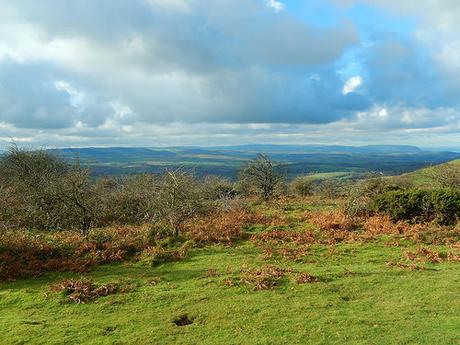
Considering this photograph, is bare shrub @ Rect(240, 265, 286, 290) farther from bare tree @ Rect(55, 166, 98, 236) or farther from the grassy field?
bare tree @ Rect(55, 166, 98, 236)

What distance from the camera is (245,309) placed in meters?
13.1

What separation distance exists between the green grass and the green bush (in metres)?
10.1

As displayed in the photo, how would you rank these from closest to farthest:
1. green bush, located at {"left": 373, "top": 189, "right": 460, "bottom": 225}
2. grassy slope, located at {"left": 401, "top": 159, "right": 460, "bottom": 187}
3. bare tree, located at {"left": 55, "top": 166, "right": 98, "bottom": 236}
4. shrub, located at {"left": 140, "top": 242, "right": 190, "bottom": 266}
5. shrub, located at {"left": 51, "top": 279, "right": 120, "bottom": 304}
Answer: shrub, located at {"left": 51, "top": 279, "right": 120, "bottom": 304} → shrub, located at {"left": 140, "top": 242, "right": 190, "bottom": 266} → bare tree, located at {"left": 55, "top": 166, "right": 98, "bottom": 236} → green bush, located at {"left": 373, "top": 189, "right": 460, "bottom": 225} → grassy slope, located at {"left": 401, "top": 159, "right": 460, "bottom": 187}

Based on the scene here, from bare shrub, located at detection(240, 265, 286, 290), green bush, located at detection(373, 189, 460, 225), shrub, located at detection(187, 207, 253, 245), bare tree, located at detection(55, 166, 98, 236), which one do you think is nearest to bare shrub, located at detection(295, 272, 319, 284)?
bare shrub, located at detection(240, 265, 286, 290)

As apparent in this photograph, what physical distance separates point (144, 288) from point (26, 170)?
34.2m

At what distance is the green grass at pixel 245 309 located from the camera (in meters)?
11.2

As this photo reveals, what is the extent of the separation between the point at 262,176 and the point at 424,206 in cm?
2381

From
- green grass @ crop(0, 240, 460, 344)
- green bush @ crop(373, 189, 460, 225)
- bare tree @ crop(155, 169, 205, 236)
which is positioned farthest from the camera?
green bush @ crop(373, 189, 460, 225)

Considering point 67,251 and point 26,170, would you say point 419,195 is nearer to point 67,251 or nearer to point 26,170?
point 67,251

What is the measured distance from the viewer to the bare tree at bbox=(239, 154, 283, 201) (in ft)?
159

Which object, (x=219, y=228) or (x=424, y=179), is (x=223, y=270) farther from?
(x=424, y=179)

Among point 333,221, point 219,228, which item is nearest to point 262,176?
point 333,221

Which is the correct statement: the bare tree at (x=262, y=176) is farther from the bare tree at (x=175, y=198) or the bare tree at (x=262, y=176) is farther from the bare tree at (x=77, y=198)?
the bare tree at (x=77, y=198)

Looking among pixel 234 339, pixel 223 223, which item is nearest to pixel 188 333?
pixel 234 339
